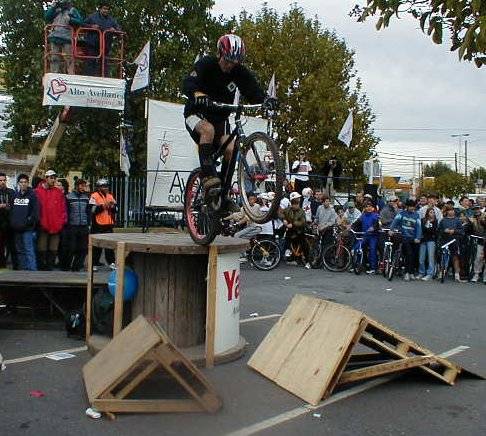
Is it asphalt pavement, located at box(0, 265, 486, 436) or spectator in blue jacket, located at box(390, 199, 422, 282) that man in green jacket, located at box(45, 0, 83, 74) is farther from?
asphalt pavement, located at box(0, 265, 486, 436)

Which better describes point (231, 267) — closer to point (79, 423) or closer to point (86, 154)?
point (79, 423)

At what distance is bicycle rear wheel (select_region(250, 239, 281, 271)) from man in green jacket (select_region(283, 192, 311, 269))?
1.03 m

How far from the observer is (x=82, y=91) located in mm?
15859

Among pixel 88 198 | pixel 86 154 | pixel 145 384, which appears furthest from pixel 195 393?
pixel 86 154

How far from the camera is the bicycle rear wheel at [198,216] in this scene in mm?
6797

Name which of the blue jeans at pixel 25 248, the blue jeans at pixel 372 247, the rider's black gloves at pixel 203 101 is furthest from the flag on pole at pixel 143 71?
the rider's black gloves at pixel 203 101

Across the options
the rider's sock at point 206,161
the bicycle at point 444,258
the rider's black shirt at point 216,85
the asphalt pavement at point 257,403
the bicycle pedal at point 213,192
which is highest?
the rider's black shirt at point 216,85

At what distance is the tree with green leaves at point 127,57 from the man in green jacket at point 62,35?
12.0m

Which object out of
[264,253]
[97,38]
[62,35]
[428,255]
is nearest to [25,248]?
[264,253]

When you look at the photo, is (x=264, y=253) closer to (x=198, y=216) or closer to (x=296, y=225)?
(x=296, y=225)

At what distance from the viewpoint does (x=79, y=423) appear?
201 inches

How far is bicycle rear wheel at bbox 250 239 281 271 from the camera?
628 inches

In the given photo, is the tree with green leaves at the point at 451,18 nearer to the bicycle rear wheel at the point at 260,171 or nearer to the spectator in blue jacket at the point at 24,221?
the bicycle rear wheel at the point at 260,171

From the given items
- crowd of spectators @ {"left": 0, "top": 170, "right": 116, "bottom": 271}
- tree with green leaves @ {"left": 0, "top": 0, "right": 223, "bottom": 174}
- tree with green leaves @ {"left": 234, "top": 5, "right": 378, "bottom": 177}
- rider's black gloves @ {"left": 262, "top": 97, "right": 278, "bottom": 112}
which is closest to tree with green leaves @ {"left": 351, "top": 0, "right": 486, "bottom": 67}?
rider's black gloves @ {"left": 262, "top": 97, "right": 278, "bottom": 112}
